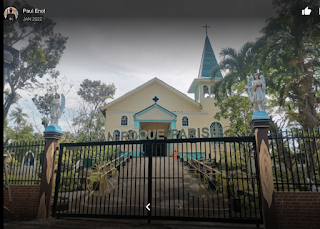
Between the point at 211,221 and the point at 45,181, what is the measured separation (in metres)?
5.65

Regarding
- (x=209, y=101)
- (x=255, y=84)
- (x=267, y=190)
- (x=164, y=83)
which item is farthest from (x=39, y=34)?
(x=267, y=190)

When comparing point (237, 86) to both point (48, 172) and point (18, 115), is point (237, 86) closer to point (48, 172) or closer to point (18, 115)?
point (48, 172)

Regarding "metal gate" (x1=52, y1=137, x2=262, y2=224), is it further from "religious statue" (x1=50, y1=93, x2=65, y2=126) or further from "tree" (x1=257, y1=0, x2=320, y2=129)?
"tree" (x1=257, y1=0, x2=320, y2=129)

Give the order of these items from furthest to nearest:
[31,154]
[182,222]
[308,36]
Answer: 1. [308,36]
2. [31,154]
3. [182,222]

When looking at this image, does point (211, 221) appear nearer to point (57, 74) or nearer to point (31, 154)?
point (31, 154)

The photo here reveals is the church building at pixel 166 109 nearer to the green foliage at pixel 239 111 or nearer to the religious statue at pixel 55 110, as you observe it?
the green foliage at pixel 239 111

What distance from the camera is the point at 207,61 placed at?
2519 cm

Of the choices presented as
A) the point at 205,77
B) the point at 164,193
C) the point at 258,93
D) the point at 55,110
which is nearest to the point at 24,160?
the point at 55,110

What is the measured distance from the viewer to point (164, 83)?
22.8m

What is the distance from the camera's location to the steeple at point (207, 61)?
24.1 meters

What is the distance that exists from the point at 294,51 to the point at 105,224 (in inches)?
550

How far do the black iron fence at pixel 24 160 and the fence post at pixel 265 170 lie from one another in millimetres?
7418

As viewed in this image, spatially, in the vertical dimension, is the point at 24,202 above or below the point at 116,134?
below

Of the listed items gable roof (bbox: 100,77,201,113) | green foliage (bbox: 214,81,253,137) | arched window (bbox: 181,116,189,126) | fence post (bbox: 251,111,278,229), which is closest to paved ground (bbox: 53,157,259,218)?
fence post (bbox: 251,111,278,229)
